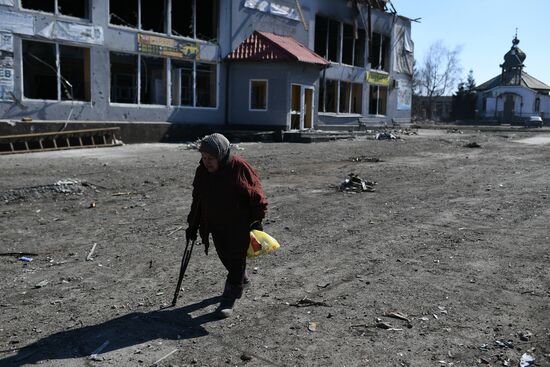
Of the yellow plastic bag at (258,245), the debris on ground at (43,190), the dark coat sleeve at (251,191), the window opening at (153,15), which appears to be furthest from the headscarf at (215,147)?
the window opening at (153,15)

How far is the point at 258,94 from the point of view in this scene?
2572cm

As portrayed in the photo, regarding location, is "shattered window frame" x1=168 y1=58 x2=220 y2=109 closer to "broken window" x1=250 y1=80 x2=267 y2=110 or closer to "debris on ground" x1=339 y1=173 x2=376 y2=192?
"broken window" x1=250 y1=80 x2=267 y2=110

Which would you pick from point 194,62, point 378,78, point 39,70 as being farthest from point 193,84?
point 378,78

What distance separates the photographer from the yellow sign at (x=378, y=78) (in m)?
34.3

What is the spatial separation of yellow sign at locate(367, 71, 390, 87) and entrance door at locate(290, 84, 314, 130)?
833cm

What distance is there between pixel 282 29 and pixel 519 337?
24.9m

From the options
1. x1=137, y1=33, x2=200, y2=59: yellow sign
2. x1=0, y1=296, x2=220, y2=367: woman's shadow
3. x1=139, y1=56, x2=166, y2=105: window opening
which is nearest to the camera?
x1=0, y1=296, x2=220, y2=367: woman's shadow

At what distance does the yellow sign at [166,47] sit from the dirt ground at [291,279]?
10.8m

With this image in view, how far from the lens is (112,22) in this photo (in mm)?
21047

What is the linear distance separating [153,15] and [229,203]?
65.3ft

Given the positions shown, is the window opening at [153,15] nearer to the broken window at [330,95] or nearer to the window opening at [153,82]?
the window opening at [153,82]

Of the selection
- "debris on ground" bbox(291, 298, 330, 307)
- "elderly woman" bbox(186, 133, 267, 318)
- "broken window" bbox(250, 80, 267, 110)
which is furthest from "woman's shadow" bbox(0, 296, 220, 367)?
"broken window" bbox(250, 80, 267, 110)

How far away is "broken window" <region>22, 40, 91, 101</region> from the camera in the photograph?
746 inches

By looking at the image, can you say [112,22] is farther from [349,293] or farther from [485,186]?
[349,293]
